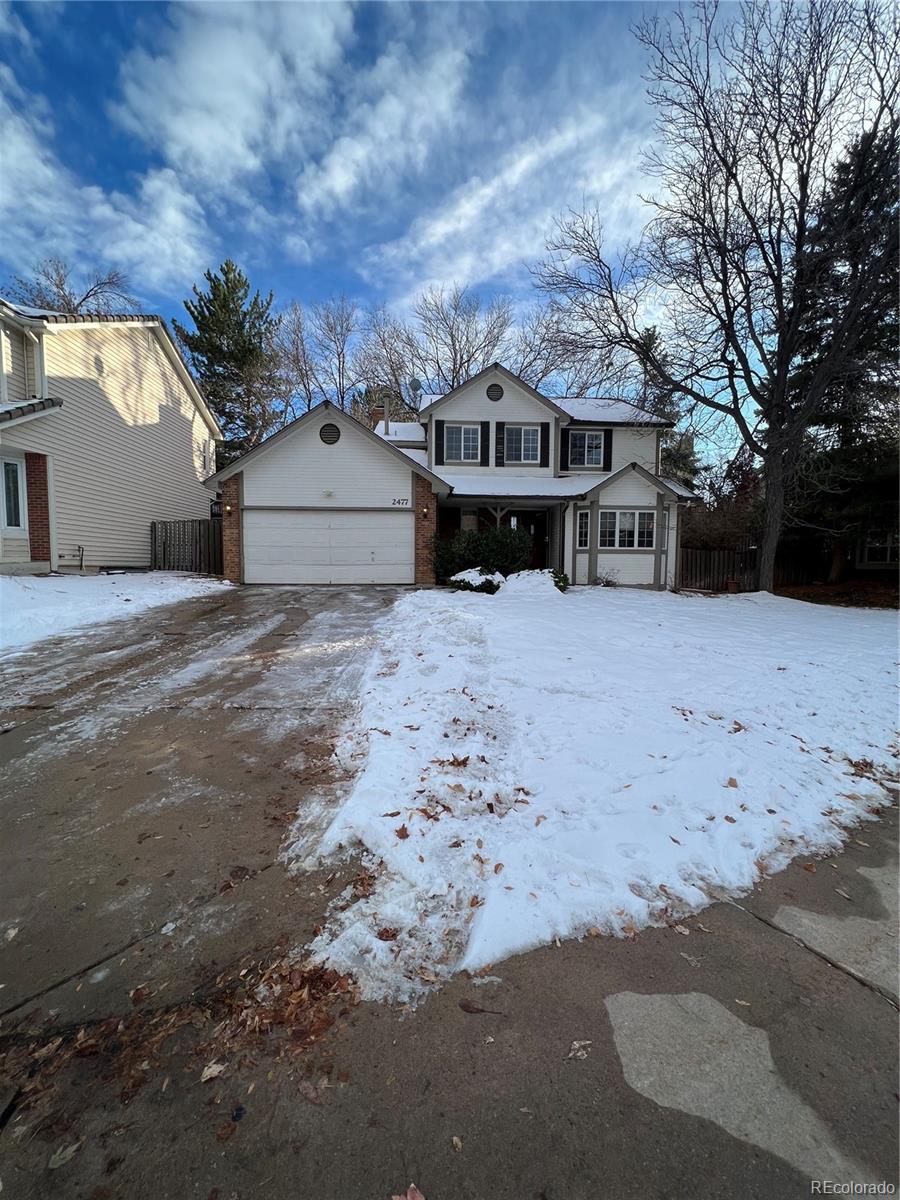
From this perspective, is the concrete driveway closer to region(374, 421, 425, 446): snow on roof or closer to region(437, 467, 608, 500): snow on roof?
region(437, 467, 608, 500): snow on roof

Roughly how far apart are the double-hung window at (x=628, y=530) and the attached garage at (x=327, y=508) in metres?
5.92

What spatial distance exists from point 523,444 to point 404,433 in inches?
190

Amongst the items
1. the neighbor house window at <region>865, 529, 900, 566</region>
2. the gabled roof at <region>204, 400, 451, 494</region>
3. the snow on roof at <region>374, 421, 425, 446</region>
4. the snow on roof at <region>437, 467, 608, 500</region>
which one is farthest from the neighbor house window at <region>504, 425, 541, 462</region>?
the neighbor house window at <region>865, 529, 900, 566</region>

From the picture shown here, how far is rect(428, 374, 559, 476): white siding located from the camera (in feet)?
61.3

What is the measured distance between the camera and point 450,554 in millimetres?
16141

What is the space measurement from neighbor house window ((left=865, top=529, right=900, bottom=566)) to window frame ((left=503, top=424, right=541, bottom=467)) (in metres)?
12.0

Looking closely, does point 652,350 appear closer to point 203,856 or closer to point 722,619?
point 722,619

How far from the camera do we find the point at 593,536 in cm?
1802

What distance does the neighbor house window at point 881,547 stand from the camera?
19862 mm

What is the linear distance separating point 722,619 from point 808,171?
13.3 meters

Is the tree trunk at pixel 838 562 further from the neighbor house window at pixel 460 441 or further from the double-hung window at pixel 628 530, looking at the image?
the neighbor house window at pixel 460 441

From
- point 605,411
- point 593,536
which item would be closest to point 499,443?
point 593,536

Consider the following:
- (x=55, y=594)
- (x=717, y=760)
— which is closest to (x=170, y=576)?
(x=55, y=594)

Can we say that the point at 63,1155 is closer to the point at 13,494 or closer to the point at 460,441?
the point at 13,494
